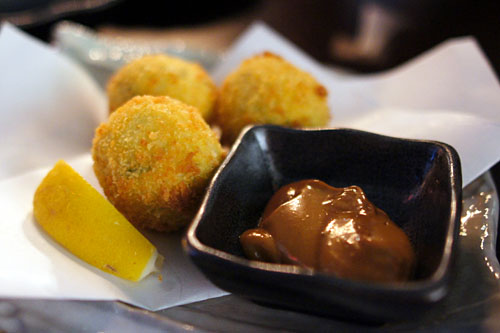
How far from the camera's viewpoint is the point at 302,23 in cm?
336

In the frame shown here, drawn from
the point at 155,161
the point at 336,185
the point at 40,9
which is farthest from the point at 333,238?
the point at 40,9

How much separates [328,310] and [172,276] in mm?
494

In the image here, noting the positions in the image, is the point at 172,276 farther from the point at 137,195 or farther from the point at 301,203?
the point at 301,203

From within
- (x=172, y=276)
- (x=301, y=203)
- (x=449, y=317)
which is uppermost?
(x=301, y=203)

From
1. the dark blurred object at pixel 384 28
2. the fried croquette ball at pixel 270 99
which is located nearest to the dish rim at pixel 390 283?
the fried croquette ball at pixel 270 99

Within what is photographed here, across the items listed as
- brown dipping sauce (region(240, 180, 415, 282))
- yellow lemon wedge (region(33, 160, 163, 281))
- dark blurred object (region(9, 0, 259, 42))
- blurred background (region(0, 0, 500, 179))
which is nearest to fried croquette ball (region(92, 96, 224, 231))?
yellow lemon wedge (region(33, 160, 163, 281))

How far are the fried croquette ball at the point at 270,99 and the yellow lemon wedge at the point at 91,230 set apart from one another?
607 millimetres

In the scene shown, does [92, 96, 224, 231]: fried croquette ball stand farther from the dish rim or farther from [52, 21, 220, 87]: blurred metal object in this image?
[52, 21, 220, 87]: blurred metal object

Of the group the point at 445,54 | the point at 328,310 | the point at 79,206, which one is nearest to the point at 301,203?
the point at 328,310

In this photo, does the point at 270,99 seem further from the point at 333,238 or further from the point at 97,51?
the point at 97,51

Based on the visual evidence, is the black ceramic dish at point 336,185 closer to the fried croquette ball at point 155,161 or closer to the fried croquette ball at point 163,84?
the fried croquette ball at point 155,161

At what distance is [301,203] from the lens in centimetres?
117

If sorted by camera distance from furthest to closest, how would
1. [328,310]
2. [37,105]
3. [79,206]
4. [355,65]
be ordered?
[355,65] < [37,105] < [79,206] < [328,310]

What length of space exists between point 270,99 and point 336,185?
0.41 meters
